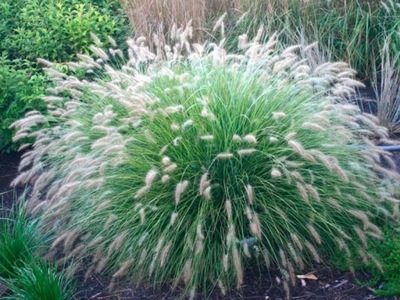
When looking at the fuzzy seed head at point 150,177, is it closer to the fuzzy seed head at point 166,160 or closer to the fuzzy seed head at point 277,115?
the fuzzy seed head at point 166,160

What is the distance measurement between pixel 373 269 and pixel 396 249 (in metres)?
0.21

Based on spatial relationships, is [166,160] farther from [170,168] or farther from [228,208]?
[228,208]

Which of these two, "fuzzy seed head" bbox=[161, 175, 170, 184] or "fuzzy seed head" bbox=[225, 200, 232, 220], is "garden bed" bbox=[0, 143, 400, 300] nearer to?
"fuzzy seed head" bbox=[225, 200, 232, 220]

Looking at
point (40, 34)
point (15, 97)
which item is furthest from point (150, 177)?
point (40, 34)

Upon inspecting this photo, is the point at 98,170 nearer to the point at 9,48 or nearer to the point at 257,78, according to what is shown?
the point at 257,78

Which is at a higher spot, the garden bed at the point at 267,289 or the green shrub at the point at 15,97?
the green shrub at the point at 15,97

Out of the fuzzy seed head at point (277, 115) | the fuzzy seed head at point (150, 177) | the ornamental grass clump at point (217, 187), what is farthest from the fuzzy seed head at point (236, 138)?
the fuzzy seed head at point (150, 177)

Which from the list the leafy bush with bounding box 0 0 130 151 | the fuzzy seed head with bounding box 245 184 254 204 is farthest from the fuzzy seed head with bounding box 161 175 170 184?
the leafy bush with bounding box 0 0 130 151

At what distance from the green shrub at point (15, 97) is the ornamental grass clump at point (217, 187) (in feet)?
4.90

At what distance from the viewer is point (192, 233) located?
14.7ft

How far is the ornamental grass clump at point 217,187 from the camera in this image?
4.45 m

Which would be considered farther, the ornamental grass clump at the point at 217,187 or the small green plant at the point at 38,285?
the ornamental grass clump at the point at 217,187

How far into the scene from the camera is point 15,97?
651 cm

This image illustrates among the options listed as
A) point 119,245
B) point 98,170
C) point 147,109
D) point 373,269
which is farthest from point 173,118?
point 373,269
